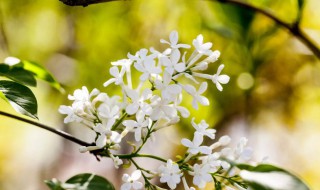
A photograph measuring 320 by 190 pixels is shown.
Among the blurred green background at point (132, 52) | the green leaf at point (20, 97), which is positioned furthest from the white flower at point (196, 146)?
the blurred green background at point (132, 52)

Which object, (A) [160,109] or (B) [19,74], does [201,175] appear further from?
(B) [19,74]

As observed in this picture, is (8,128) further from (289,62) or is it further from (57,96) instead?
(289,62)

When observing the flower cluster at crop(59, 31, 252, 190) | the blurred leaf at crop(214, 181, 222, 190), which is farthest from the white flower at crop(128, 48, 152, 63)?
the blurred leaf at crop(214, 181, 222, 190)

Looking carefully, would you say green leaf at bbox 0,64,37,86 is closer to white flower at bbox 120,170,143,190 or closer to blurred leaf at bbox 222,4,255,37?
white flower at bbox 120,170,143,190

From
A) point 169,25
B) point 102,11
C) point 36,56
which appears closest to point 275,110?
point 169,25

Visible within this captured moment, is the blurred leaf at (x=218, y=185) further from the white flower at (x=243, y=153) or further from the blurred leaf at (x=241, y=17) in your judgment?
the blurred leaf at (x=241, y=17)

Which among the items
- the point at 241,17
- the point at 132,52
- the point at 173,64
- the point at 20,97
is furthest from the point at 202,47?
the point at 132,52
